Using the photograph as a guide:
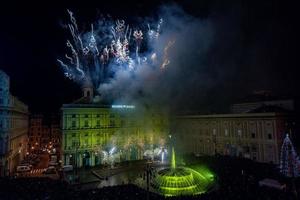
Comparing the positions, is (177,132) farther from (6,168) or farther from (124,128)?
(6,168)

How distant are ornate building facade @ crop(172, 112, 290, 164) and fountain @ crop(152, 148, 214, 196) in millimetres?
14923

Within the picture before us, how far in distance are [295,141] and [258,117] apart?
7.71 meters

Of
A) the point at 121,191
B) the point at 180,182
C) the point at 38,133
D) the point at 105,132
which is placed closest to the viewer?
the point at 121,191

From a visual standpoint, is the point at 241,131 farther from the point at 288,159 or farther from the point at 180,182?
the point at 180,182

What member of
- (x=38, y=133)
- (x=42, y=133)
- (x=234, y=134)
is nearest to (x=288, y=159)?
(x=234, y=134)

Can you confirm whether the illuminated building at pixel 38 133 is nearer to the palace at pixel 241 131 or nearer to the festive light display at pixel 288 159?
the palace at pixel 241 131

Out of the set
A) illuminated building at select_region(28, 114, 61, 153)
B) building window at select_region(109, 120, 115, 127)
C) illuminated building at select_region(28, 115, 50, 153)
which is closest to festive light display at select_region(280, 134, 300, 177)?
building window at select_region(109, 120, 115, 127)

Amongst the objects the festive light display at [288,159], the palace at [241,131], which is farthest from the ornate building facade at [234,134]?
the festive light display at [288,159]

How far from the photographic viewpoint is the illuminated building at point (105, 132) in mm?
50781

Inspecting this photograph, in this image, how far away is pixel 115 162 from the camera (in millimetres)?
53531

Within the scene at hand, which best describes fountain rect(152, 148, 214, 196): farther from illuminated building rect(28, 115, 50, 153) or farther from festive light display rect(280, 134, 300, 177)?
illuminated building rect(28, 115, 50, 153)

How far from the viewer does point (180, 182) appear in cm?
3409

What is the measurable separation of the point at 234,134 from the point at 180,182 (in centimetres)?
2232

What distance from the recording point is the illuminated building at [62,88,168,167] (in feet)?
167
